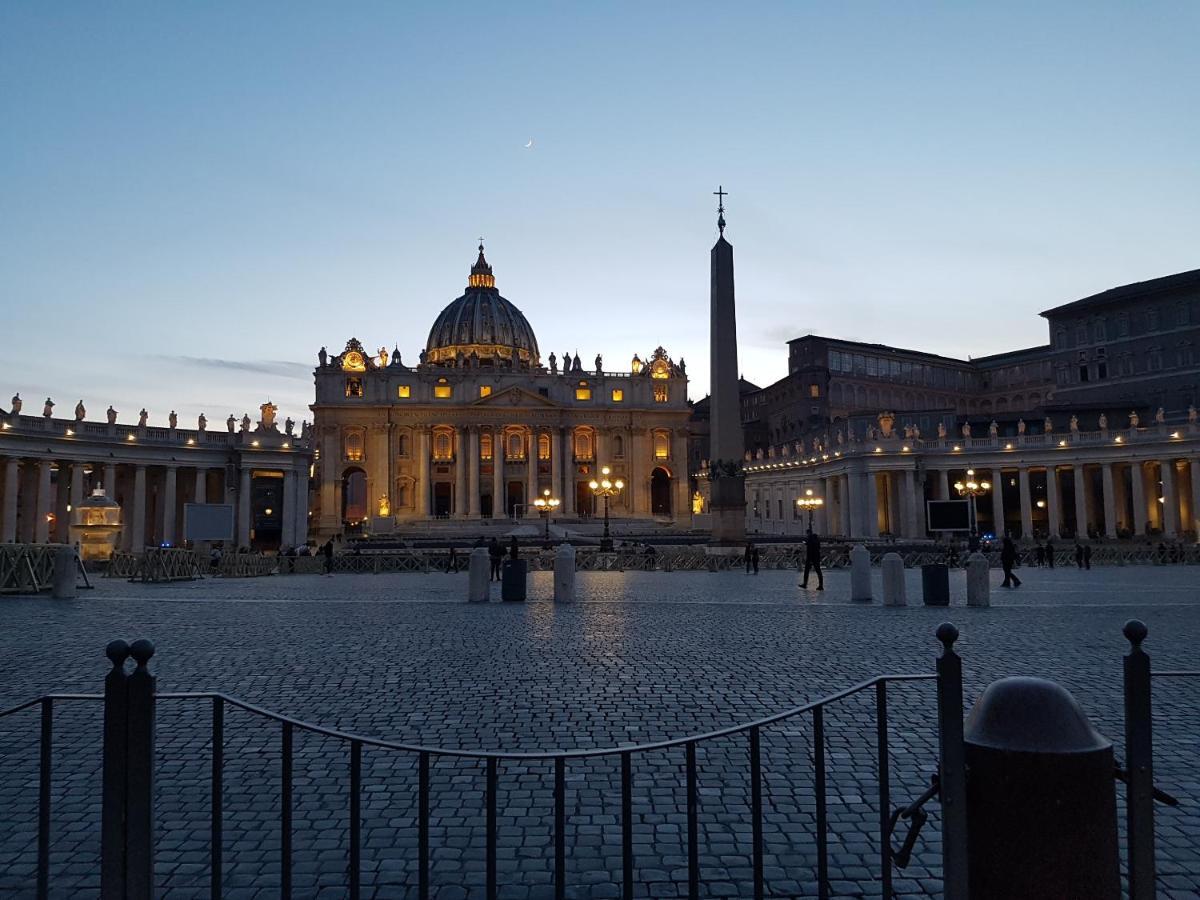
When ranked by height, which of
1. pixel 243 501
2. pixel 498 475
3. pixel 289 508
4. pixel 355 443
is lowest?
pixel 289 508

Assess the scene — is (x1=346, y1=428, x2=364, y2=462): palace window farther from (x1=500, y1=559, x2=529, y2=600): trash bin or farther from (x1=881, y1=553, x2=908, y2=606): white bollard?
(x1=881, y1=553, x2=908, y2=606): white bollard

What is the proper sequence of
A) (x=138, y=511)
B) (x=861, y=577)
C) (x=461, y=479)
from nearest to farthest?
(x=861, y=577) < (x=138, y=511) < (x=461, y=479)

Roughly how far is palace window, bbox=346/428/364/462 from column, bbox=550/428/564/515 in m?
Result: 20.9

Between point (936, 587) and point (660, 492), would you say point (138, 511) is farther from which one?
point (660, 492)

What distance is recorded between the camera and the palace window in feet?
301

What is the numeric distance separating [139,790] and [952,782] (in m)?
3.48

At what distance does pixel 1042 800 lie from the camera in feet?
10.7

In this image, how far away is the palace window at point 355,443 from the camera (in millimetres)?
91875

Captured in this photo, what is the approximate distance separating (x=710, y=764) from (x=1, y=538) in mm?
55155

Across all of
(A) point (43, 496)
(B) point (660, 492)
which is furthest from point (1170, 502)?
(A) point (43, 496)

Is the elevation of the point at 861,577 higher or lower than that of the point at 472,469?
lower

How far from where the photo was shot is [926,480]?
61562 mm

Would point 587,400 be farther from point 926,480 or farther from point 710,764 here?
point 710,764

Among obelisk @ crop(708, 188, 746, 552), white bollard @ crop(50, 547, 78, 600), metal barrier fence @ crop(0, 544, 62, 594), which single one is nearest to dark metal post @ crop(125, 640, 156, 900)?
white bollard @ crop(50, 547, 78, 600)
